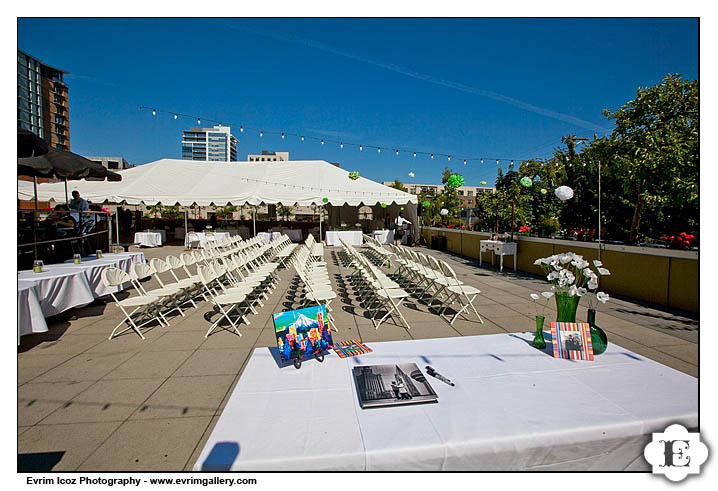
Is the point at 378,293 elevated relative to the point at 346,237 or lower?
lower

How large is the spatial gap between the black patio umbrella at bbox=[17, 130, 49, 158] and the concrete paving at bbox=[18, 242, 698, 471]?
86.9 inches

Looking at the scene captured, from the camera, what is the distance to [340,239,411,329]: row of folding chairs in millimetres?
4711

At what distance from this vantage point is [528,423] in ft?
5.20

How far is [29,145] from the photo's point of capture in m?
4.19

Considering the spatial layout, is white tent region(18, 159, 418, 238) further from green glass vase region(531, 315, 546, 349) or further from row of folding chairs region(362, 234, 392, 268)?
green glass vase region(531, 315, 546, 349)

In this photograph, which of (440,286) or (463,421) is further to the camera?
(440,286)

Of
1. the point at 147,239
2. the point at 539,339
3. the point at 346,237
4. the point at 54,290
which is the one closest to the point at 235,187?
the point at 147,239

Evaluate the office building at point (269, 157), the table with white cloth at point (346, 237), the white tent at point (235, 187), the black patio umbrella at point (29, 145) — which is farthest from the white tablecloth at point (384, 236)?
the office building at point (269, 157)

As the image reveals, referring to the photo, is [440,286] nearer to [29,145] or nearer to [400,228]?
[29,145]

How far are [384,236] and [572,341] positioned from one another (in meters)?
15.9

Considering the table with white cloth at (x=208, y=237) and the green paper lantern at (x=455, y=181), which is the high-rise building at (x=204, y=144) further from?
the green paper lantern at (x=455, y=181)

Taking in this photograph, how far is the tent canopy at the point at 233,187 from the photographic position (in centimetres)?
1585

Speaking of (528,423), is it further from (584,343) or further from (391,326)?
(391,326)
